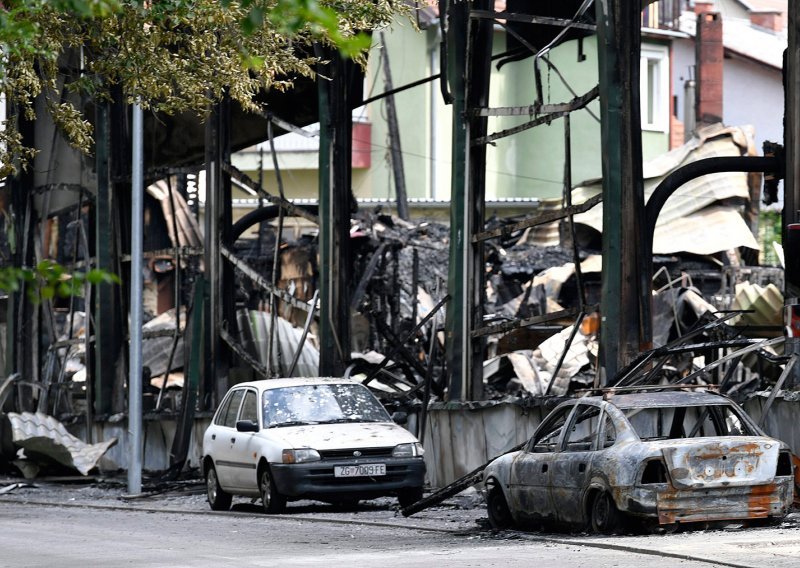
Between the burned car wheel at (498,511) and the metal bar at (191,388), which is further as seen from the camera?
the metal bar at (191,388)

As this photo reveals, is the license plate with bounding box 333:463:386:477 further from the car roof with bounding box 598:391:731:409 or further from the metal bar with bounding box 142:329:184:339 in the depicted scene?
the metal bar with bounding box 142:329:184:339

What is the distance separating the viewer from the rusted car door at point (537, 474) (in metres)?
13.9

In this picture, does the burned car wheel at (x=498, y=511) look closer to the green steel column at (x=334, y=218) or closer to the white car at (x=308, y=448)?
the white car at (x=308, y=448)

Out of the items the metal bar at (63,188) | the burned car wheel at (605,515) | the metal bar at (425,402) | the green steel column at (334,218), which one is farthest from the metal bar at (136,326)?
the burned car wheel at (605,515)

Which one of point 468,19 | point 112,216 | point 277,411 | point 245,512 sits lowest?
point 245,512

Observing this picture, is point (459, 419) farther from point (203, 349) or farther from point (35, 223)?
point (35, 223)

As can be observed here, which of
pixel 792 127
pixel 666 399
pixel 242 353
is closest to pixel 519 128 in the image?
pixel 792 127

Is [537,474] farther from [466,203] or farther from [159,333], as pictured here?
[159,333]

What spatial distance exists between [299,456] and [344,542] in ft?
12.3

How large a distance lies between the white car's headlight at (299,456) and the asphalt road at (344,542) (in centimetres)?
59

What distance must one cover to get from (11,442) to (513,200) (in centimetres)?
3062

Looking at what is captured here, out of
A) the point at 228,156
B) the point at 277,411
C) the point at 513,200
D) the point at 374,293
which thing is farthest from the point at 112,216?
the point at 513,200

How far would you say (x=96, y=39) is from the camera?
1697 centimetres

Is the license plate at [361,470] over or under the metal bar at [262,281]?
under
